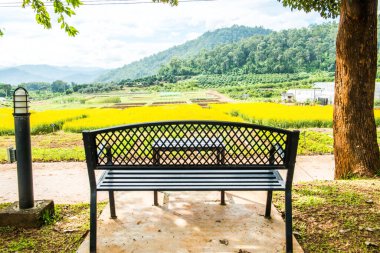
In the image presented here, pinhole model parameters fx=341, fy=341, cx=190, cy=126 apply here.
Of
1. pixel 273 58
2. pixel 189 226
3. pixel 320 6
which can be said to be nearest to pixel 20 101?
pixel 189 226

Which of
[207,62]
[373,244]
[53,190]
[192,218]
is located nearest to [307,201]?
[373,244]

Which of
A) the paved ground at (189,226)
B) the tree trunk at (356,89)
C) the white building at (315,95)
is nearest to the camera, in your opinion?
the paved ground at (189,226)

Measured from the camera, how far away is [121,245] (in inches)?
100

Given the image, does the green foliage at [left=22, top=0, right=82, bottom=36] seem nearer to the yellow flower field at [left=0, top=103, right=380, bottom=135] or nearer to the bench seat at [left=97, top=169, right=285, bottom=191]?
the bench seat at [left=97, top=169, right=285, bottom=191]

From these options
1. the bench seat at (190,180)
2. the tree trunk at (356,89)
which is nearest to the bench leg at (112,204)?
the bench seat at (190,180)

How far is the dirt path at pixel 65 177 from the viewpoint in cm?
502

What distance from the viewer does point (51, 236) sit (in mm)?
2727

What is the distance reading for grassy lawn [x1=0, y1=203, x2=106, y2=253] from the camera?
255 cm

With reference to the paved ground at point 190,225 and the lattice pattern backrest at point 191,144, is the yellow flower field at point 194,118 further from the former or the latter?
the lattice pattern backrest at point 191,144

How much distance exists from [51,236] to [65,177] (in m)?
3.77

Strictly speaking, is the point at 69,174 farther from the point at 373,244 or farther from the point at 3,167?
the point at 373,244

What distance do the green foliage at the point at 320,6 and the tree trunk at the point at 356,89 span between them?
5.14 ft

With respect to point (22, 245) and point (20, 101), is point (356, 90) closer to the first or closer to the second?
point (20, 101)

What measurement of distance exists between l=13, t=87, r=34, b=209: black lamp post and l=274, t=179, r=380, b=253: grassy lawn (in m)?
2.27
